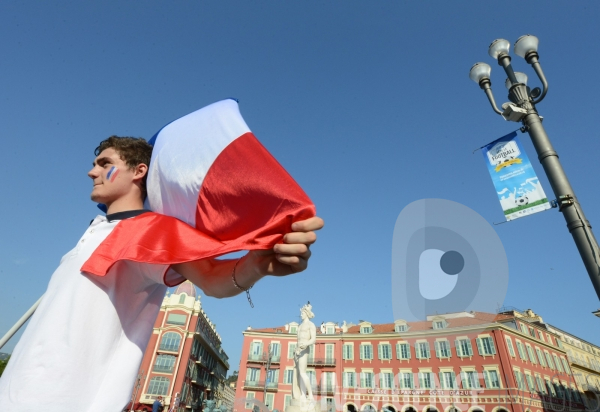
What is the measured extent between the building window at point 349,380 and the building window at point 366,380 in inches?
33.4

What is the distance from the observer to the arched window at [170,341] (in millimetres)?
38156

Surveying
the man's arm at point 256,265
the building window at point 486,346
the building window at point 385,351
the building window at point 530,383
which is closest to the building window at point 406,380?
the building window at point 385,351

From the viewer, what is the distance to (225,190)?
147 centimetres

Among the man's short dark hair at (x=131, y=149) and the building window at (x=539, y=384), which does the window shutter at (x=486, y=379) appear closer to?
the building window at (x=539, y=384)

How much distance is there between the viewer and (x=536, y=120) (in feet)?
15.6

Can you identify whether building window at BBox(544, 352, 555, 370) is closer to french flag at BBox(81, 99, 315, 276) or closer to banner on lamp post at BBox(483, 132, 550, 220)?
banner on lamp post at BBox(483, 132, 550, 220)

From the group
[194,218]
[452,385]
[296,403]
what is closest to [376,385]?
[452,385]

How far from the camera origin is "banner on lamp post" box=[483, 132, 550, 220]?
14.7 ft

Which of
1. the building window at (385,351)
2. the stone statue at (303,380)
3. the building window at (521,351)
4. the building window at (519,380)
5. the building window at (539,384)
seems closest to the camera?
the stone statue at (303,380)

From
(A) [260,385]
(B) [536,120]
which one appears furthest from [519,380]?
(B) [536,120]

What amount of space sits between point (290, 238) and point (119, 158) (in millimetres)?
1068

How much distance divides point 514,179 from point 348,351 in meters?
36.1

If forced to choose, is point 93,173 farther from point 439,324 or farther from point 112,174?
point 439,324

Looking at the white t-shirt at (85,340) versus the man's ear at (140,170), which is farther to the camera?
the man's ear at (140,170)
